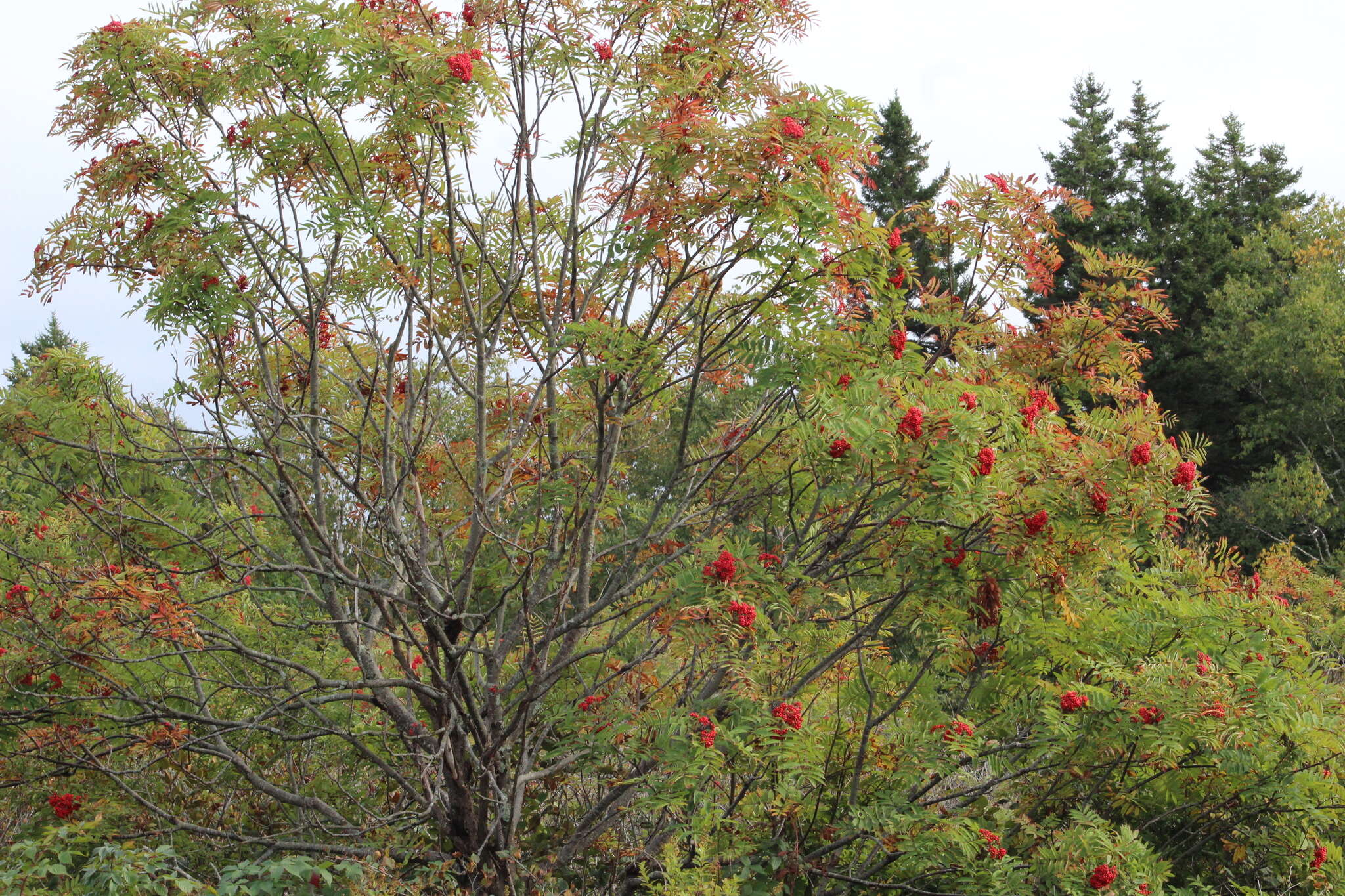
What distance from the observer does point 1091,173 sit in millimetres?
28609

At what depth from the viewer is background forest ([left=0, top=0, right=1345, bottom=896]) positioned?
3.82m

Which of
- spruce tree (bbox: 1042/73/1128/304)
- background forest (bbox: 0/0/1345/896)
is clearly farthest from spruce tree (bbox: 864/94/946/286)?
background forest (bbox: 0/0/1345/896)

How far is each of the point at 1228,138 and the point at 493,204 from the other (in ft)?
102

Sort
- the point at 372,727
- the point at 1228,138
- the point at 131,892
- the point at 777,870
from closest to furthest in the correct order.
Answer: the point at 131,892, the point at 777,870, the point at 372,727, the point at 1228,138

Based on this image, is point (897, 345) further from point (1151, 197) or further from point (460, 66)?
point (1151, 197)

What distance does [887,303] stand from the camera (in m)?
4.10

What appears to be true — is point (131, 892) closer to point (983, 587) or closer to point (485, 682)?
point (485, 682)

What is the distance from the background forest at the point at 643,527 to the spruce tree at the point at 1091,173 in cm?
2316

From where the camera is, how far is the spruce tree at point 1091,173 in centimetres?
2659

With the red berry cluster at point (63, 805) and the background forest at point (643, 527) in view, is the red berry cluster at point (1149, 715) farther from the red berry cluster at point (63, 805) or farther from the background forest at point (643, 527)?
the red berry cluster at point (63, 805)

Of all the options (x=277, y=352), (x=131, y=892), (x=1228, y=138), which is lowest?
(x=131, y=892)

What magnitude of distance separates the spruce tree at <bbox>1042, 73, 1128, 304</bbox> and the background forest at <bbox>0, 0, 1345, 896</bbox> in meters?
23.2

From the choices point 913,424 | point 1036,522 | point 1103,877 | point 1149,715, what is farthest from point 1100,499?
point 1103,877

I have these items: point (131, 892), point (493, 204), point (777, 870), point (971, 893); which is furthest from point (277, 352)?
point (971, 893)
